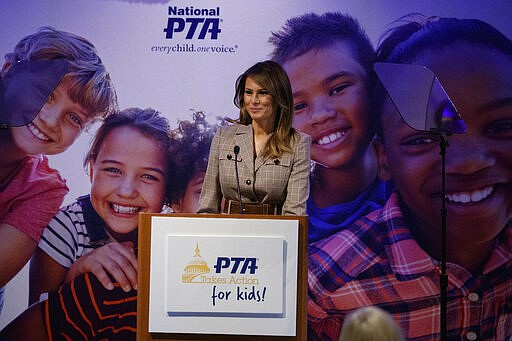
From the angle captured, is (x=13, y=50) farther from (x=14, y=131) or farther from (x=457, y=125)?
(x=457, y=125)

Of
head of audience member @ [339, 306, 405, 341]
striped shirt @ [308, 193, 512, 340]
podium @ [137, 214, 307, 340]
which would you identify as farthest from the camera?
striped shirt @ [308, 193, 512, 340]

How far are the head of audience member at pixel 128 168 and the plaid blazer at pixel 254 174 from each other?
6.15ft

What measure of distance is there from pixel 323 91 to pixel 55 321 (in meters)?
2.39

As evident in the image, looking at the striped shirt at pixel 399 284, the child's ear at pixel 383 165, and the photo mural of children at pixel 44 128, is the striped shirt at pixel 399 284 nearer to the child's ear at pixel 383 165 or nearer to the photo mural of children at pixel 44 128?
the child's ear at pixel 383 165

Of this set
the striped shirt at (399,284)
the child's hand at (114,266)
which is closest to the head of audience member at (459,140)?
the striped shirt at (399,284)

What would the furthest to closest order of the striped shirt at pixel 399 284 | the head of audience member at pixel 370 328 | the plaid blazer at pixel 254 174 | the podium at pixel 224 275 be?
1. the striped shirt at pixel 399 284
2. the plaid blazer at pixel 254 174
3. the podium at pixel 224 275
4. the head of audience member at pixel 370 328

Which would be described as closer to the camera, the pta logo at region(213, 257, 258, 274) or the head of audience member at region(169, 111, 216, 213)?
the pta logo at region(213, 257, 258, 274)

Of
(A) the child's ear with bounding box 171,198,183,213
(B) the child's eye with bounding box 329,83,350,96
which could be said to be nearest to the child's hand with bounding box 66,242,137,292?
(A) the child's ear with bounding box 171,198,183,213

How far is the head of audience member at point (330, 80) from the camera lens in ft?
17.9

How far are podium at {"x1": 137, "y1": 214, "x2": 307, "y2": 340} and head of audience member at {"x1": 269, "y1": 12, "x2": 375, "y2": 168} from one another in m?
2.38

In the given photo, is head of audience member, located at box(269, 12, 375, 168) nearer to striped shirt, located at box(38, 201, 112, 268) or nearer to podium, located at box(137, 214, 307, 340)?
striped shirt, located at box(38, 201, 112, 268)

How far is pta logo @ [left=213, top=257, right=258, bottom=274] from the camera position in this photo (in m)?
3.13

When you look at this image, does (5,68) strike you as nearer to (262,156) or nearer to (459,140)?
(262,156)

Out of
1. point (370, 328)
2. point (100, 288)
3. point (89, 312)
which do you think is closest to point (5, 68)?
point (100, 288)
